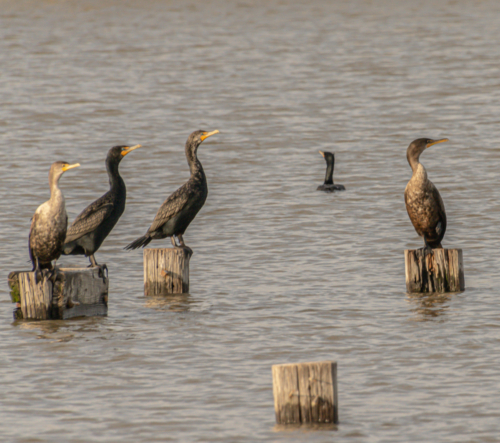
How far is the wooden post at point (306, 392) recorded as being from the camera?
530 centimetres

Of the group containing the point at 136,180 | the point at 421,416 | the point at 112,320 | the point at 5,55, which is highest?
the point at 5,55

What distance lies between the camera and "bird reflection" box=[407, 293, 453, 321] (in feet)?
27.8

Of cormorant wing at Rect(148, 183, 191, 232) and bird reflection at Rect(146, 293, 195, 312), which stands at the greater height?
cormorant wing at Rect(148, 183, 191, 232)

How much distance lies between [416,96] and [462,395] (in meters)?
20.2

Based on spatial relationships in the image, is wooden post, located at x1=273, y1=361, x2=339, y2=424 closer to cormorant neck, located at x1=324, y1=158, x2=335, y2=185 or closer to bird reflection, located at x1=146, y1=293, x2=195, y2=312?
bird reflection, located at x1=146, y1=293, x2=195, y2=312

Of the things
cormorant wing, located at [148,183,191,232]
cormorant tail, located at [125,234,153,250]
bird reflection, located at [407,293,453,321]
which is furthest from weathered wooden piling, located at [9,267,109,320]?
bird reflection, located at [407,293,453,321]

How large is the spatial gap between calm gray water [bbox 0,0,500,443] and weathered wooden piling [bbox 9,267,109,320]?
0.47 feet

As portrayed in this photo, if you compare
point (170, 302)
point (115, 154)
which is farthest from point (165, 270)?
point (115, 154)

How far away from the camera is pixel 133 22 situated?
1389 inches

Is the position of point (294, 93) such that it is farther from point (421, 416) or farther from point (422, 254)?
point (421, 416)

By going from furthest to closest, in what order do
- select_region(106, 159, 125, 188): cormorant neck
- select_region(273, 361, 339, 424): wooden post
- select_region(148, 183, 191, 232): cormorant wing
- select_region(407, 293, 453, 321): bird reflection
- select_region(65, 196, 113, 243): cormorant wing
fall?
1. select_region(148, 183, 191, 232): cormorant wing
2. select_region(106, 159, 125, 188): cormorant neck
3. select_region(65, 196, 113, 243): cormorant wing
4. select_region(407, 293, 453, 321): bird reflection
5. select_region(273, 361, 339, 424): wooden post

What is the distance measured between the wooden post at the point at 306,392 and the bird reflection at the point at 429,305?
305cm

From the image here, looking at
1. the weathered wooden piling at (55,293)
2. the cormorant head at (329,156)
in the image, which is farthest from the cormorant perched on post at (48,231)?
the cormorant head at (329,156)

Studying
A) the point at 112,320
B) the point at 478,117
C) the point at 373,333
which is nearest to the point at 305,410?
the point at 373,333
